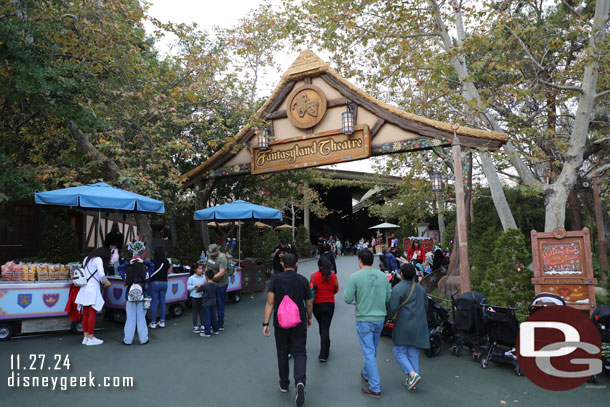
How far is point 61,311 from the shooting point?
7613 mm

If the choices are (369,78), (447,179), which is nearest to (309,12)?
(369,78)

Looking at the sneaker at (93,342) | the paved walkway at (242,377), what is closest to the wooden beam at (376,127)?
the paved walkway at (242,377)

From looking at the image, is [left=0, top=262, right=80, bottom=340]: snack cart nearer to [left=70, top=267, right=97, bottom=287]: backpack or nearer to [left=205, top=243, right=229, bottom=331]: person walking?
[left=70, top=267, right=97, bottom=287]: backpack

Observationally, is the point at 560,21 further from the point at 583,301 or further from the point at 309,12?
the point at 583,301

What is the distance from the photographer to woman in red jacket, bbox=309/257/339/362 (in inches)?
242

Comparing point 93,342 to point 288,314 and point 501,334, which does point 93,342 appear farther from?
point 501,334

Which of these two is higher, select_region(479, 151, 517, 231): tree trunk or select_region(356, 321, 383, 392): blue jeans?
select_region(479, 151, 517, 231): tree trunk

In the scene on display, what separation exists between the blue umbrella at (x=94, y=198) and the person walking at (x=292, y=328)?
5.04 m

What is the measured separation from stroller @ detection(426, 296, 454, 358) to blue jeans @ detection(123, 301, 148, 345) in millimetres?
4759

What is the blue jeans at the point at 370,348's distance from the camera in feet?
15.7

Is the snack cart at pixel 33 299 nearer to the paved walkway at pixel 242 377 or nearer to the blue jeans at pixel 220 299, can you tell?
the paved walkway at pixel 242 377

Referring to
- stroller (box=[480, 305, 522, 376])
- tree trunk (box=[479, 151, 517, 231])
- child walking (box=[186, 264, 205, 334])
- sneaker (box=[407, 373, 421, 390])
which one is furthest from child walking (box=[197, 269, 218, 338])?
tree trunk (box=[479, 151, 517, 231])

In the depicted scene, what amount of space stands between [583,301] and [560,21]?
874 cm

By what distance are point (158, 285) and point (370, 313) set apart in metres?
5.10
